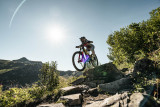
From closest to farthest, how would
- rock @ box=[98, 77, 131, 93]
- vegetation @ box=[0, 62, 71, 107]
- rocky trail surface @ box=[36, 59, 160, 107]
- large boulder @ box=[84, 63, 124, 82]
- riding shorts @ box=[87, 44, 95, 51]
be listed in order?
1. rocky trail surface @ box=[36, 59, 160, 107]
2. vegetation @ box=[0, 62, 71, 107]
3. rock @ box=[98, 77, 131, 93]
4. large boulder @ box=[84, 63, 124, 82]
5. riding shorts @ box=[87, 44, 95, 51]

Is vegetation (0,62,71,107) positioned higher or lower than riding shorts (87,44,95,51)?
lower

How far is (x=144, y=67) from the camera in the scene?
5730 mm

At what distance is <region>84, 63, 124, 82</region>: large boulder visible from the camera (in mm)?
7637

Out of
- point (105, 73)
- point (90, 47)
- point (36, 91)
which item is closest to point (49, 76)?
point (36, 91)

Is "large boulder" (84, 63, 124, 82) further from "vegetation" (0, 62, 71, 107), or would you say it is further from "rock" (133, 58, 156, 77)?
"vegetation" (0, 62, 71, 107)

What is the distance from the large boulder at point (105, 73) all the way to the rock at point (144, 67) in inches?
73.7

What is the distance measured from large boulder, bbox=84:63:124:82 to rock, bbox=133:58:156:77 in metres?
1.87

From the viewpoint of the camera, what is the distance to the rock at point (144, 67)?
18.0 ft

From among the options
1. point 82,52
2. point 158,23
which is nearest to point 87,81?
point 82,52

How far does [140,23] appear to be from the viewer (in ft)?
41.1

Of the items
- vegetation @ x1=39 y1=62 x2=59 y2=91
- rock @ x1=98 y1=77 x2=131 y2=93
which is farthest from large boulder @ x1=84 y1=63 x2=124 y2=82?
vegetation @ x1=39 y1=62 x2=59 y2=91

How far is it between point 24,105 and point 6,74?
111 metres

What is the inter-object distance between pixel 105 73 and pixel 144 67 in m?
2.99

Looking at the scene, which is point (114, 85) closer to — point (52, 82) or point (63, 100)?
point (63, 100)
